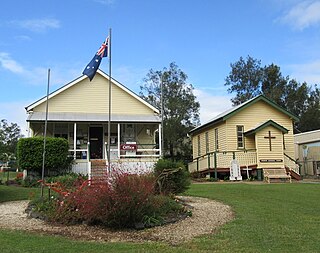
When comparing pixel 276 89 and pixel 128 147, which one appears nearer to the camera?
pixel 128 147

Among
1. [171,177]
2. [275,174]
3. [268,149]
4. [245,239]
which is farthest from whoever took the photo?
[268,149]

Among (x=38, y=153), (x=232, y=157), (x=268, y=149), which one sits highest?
(x=268, y=149)

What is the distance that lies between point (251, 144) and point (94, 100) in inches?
469

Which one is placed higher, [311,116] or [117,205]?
[311,116]

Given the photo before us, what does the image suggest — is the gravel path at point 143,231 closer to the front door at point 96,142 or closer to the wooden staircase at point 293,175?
the front door at point 96,142

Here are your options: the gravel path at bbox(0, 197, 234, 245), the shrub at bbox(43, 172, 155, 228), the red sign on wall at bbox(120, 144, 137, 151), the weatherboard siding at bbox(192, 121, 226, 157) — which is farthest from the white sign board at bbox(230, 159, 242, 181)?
the shrub at bbox(43, 172, 155, 228)

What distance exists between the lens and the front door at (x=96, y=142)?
27266 mm

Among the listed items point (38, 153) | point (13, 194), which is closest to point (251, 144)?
point (38, 153)

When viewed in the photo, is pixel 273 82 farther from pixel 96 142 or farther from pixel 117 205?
pixel 117 205

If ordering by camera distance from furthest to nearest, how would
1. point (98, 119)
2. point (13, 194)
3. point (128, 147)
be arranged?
point (98, 119) → point (128, 147) → point (13, 194)

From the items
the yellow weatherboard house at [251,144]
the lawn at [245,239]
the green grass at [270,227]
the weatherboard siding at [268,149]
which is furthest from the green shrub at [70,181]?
the weatherboard siding at [268,149]

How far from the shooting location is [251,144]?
28141mm

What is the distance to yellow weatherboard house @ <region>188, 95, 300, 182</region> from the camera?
26.1m

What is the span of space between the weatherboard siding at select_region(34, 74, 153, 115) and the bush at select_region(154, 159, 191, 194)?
47.1 feet
